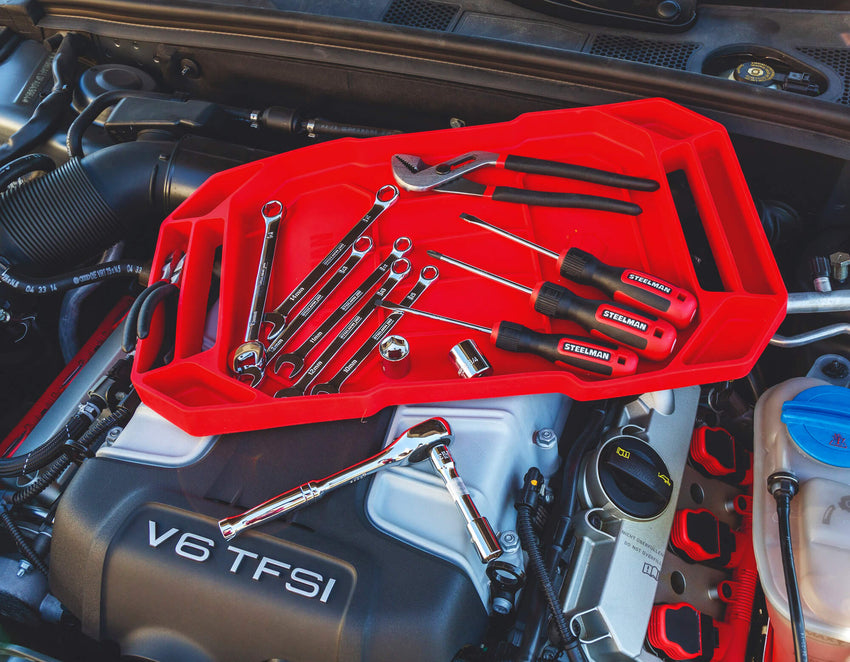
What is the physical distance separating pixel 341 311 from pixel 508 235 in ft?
1.04

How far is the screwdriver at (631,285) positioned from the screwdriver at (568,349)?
81 millimetres

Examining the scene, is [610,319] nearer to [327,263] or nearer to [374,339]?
[374,339]

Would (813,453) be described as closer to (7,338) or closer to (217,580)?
(217,580)

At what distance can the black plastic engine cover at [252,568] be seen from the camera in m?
0.88

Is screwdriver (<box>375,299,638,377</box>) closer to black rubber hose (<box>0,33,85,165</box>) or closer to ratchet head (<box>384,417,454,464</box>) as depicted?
ratchet head (<box>384,417,454,464</box>)

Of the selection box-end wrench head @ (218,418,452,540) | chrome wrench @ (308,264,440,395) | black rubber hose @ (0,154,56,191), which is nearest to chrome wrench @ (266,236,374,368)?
chrome wrench @ (308,264,440,395)

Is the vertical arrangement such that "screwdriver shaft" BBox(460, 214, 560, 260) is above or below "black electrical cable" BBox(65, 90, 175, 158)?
above

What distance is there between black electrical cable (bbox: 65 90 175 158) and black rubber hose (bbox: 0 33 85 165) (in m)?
0.07

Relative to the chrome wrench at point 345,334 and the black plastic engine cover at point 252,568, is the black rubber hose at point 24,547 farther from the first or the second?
the chrome wrench at point 345,334

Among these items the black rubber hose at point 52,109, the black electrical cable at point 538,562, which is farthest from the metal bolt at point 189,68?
the black electrical cable at point 538,562

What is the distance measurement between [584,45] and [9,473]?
1.33m

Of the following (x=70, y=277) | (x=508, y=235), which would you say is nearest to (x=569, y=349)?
(x=508, y=235)

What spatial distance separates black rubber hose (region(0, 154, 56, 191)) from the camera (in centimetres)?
134

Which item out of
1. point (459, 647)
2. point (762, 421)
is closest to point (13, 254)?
point (459, 647)
